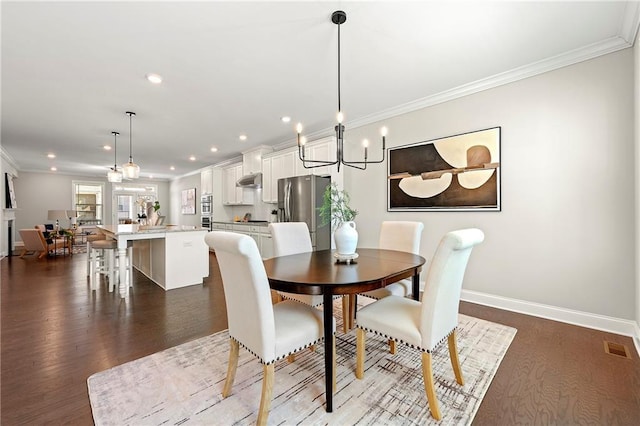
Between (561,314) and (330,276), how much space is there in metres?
2.60

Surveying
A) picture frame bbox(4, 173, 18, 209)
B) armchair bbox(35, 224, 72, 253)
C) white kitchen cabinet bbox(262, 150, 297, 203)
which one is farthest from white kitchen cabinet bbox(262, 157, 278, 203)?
picture frame bbox(4, 173, 18, 209)

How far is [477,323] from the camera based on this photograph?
2.62 meters

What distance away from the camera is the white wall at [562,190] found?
2369 millimetres

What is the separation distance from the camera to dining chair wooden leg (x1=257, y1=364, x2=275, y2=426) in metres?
1.33

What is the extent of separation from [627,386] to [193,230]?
4.56 meters

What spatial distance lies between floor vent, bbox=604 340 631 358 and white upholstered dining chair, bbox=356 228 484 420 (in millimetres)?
1408

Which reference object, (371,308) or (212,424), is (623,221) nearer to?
(371,308)

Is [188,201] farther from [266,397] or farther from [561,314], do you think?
[561,314]

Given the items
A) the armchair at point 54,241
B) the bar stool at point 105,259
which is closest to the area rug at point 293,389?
the bar stool at point 105,259

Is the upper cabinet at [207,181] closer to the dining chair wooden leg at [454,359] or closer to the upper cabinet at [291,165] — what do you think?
the upper cabinet at [291,165]

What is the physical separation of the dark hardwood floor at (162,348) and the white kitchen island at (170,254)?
1.01 ft

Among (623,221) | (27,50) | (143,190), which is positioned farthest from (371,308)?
(143,190)

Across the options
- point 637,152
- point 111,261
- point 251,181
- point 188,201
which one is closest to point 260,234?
point 251,181

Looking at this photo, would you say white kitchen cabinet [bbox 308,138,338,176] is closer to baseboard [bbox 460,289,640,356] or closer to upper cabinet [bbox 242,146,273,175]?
upper cabinet [bbox 242,146,273,175]
